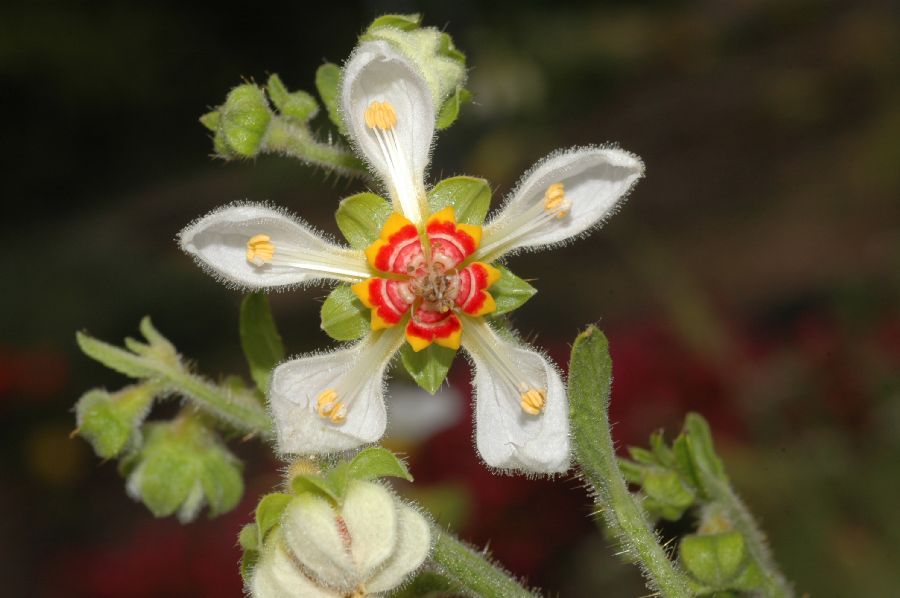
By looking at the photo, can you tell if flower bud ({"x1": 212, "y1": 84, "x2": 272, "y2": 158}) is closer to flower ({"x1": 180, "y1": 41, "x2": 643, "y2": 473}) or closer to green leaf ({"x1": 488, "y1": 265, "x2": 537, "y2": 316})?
flower ({"x1": 180, "y1": 41, "x2": 643, "y2": 473})

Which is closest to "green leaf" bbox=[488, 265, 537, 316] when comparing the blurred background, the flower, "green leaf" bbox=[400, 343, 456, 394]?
the flower

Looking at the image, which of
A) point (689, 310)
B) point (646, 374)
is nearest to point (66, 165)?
point (689, 310)

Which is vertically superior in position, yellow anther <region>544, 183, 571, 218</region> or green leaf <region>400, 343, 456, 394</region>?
yellow anther <region>544, 183, 571, 218</region>

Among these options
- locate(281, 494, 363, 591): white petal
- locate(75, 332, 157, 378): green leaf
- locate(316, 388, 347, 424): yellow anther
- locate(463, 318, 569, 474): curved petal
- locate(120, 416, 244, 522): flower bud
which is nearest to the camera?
locate(281, 494, 363, 591): white petal

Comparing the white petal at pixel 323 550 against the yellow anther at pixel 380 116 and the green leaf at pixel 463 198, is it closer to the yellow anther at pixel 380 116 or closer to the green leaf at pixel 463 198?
the green leaf at pixel 463 198

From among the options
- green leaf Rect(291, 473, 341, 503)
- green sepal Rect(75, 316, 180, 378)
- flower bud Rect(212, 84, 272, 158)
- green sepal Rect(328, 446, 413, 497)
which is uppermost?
flower bud Rect(212, 84, 272, 158)
